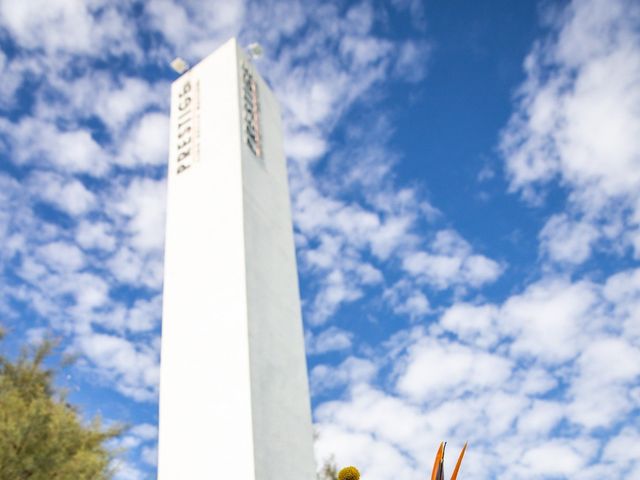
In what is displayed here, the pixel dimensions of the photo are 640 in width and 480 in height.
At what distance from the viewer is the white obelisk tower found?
6180mm

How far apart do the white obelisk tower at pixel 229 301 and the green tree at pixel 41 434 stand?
6.18ft

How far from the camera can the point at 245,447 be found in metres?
5.83

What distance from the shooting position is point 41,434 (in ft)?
24.3

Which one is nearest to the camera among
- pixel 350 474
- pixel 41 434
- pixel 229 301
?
pixel 350 474

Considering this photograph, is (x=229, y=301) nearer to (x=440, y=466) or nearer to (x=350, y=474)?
(x=350, y=474)

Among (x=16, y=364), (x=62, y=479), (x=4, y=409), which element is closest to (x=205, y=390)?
(x=62, y=479)

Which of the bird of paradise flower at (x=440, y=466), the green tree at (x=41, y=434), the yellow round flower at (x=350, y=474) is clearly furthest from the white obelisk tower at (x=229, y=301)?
the bird of paradise flower at (x=440, y=466)

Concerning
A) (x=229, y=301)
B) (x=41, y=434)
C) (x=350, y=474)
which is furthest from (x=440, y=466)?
(x=41, y=434)

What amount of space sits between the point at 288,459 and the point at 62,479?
10.7ft

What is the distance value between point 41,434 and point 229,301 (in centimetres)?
326

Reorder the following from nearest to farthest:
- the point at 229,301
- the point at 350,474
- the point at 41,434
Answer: the point at 350,474, the point at 229,301, the point at 41,434

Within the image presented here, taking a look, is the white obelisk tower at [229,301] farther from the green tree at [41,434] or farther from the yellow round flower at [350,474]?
the yellow round flower at [350,474]

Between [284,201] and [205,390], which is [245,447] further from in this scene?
[284,201]

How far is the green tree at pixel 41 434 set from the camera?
7.12 metres
